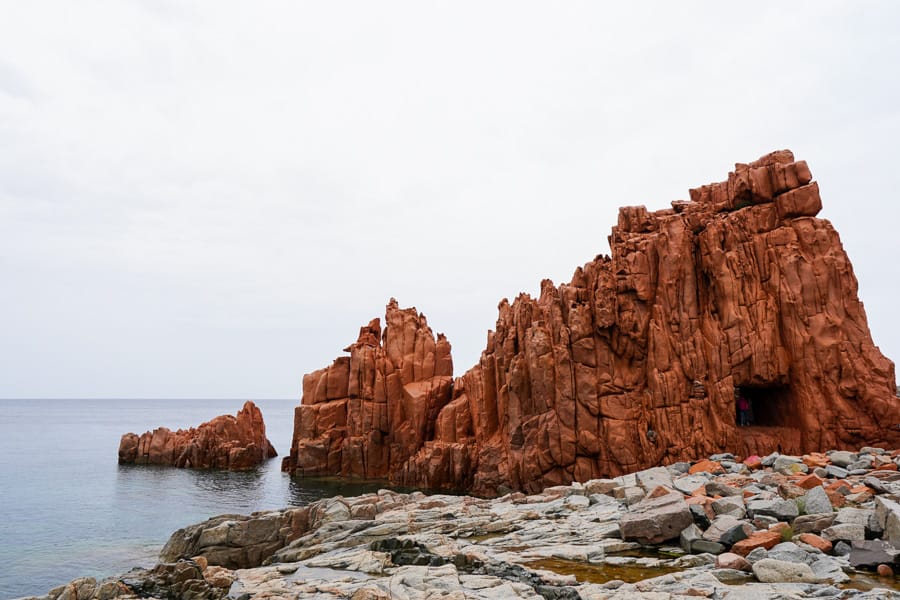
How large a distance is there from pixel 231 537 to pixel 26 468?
72934 mm

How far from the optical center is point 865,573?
13273 mm

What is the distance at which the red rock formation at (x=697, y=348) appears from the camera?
4131 cm

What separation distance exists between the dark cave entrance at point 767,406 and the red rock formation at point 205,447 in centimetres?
6318

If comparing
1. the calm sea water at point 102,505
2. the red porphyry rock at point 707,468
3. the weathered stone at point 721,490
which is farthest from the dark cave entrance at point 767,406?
the calm sea water at point 102,505

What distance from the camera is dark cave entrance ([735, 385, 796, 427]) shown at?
4328cm

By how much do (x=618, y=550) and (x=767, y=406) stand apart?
35.6m

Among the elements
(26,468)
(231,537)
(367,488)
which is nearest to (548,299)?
(367,488)

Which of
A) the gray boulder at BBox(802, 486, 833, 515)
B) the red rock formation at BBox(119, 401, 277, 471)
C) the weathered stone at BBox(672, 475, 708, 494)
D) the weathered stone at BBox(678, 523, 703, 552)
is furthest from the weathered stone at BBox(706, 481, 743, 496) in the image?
the red rock formation at BBox(119, 401, 277, 471)

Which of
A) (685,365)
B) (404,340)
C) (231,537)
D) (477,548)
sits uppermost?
(404,340)

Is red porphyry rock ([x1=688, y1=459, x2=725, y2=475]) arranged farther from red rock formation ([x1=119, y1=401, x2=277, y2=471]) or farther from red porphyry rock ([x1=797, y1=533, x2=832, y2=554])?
red rock formation ([x1=119, y1=401, x2=277, y2=471])

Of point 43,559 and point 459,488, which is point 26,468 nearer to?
point 43,559

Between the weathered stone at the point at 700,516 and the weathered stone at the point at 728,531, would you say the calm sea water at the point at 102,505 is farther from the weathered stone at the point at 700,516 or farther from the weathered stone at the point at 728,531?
the weathered stone at the point at 728,531

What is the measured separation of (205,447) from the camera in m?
81.5

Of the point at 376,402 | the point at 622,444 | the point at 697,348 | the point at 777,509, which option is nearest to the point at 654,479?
the point at 777,509
